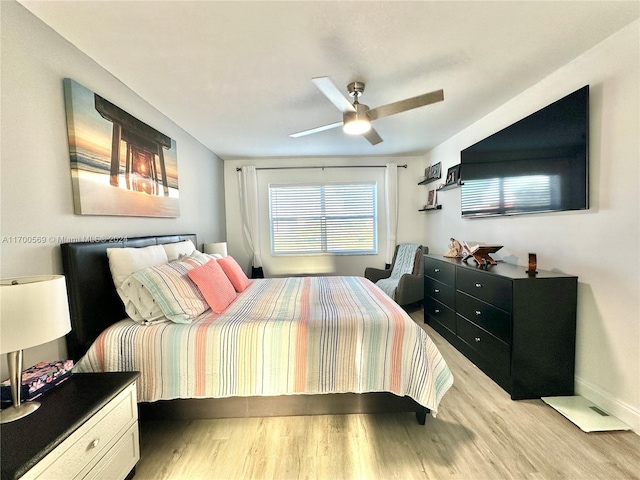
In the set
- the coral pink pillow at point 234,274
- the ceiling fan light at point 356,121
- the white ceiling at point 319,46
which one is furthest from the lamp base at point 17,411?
the ceiling fan light at point 356,121

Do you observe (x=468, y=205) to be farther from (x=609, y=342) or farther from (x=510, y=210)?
(x=609, y=342)

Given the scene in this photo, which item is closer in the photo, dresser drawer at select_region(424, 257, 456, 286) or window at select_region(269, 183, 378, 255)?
dresser drawer at select_region(424, 257, 456, 286)

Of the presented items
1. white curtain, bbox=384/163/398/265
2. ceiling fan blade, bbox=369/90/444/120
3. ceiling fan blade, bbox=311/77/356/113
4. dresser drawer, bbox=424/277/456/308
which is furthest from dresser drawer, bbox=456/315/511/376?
ceiling fan blade, bbox=311/77/356/113

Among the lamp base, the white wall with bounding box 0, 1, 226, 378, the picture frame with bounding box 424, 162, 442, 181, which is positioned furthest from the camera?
the picture frame with bounding box 424, 162, 442, 181

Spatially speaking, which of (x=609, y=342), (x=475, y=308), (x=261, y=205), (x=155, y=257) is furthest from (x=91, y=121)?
(x=609, y=342)

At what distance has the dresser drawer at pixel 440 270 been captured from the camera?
110 inches

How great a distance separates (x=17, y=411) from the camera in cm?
109

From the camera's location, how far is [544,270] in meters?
2.21

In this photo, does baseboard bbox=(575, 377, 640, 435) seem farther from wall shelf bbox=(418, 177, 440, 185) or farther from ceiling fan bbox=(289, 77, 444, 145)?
wall shelf bbox=(418, 177, 440, 185)

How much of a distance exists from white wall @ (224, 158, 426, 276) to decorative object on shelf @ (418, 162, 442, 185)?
0.24 m

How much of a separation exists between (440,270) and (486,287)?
2.60 ft

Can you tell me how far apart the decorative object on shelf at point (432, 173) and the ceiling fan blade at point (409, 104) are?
7.20 ft

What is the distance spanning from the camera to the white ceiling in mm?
1418

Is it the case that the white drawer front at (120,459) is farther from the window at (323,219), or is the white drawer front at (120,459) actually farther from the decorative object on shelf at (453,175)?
the decorative object on shelf at (453,175)
